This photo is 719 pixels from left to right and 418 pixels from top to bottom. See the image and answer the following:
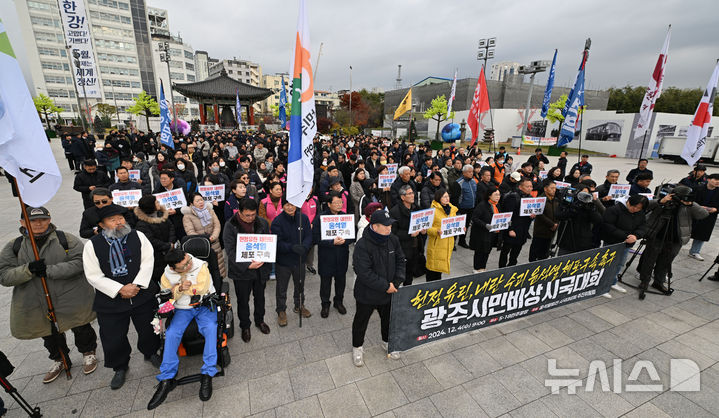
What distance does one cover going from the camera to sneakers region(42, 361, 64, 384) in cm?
363

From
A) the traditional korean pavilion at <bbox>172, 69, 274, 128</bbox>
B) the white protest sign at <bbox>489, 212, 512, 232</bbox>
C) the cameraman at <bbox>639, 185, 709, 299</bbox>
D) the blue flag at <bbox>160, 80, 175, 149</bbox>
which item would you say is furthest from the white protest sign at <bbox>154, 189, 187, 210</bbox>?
the traditional korean pavilion at <bbox>172, 69, 274, 128</bbox>

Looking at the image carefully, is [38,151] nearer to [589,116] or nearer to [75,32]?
[75,32]

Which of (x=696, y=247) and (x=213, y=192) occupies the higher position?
(x=213, y=192)

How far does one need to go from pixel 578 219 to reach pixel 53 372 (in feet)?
27.3

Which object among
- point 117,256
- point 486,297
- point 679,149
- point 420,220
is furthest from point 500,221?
point 679,149

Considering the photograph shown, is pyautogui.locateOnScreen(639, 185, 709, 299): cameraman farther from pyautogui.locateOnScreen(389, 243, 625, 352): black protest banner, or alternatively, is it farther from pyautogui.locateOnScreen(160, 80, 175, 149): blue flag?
pyautogui.locateOnScreen(160, 80, 175, 149): blue flag

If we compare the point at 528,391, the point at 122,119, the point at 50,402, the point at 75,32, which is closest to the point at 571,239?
the point at 528,391

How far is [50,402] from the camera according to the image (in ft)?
11.1

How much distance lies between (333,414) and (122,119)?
290 feet

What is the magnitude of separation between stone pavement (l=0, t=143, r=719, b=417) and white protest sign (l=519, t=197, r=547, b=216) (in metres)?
1.85

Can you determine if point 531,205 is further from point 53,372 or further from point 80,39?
point 80,39

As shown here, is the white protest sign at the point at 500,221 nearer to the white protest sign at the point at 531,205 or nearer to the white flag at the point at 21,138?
the white protest sign at the point at 531,205

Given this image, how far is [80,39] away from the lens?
15.6 metres

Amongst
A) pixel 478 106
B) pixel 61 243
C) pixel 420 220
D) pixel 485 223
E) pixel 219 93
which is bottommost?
pixel 485 223
